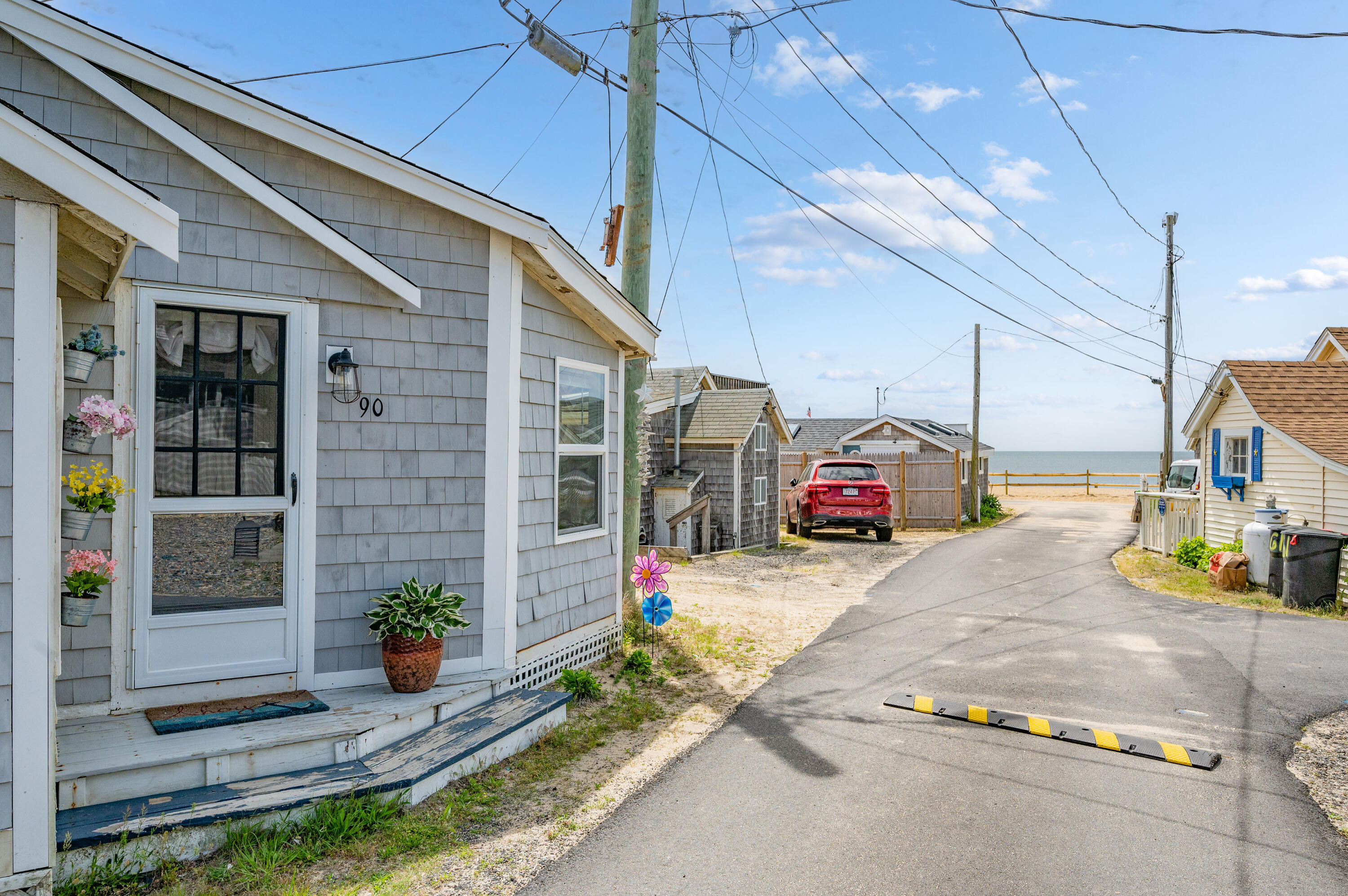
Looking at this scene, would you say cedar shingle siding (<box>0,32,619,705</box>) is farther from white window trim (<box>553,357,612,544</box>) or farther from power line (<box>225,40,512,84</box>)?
power line (<box>225,40,512,84</box>)

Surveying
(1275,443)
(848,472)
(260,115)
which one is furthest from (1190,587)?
(260,115)

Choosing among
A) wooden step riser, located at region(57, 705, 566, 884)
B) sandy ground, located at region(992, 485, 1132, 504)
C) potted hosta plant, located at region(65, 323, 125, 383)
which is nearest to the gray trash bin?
wooden step riser, located at region(57, 705, 566, 884)

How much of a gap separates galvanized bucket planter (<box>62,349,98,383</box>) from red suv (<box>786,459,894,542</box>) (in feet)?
50.3

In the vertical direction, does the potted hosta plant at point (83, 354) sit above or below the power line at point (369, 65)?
below

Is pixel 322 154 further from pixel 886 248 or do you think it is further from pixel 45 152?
pixel 886 248

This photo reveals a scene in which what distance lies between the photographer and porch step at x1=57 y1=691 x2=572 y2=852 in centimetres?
346

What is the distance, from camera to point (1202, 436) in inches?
628

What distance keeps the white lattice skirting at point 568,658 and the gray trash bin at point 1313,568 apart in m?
8.82

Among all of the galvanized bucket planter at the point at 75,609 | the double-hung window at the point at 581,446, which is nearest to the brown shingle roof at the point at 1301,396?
the double-hung window at the point at 581,446

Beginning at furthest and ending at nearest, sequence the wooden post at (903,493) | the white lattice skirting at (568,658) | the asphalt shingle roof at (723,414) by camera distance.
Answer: the wooden post at (903,493) → the asphalt shingle roof at (723,414) → the white lattice skirting at (568,658)

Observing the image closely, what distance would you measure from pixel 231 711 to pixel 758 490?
1453 cm

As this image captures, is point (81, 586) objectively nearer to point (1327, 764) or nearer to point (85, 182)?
point (85, 182)

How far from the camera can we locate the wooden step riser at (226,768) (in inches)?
141

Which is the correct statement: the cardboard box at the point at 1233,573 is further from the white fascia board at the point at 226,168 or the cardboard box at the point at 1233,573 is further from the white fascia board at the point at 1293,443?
the white fascia board at the point at 226,168
